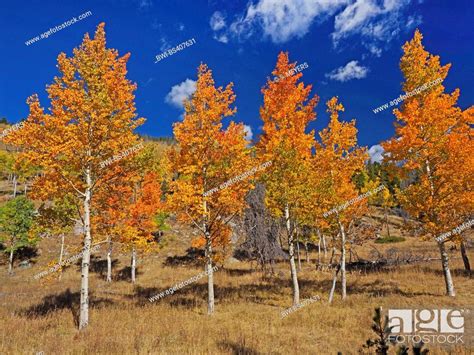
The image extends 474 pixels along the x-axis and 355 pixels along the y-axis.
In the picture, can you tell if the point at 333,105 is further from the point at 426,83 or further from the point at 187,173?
the point at 187,173

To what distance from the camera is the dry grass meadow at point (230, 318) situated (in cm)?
956

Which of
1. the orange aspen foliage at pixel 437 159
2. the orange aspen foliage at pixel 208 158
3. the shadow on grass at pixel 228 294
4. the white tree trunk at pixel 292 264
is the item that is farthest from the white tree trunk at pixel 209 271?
the orange aspen foliage at pixel 437 159

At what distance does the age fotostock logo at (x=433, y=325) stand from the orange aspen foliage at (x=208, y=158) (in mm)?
7565

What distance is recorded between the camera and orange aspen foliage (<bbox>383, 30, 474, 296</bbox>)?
15.5 meters

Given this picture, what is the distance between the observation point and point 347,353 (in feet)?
29.7

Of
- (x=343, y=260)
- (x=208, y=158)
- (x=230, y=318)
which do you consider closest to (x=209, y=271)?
(x=230, y=318)

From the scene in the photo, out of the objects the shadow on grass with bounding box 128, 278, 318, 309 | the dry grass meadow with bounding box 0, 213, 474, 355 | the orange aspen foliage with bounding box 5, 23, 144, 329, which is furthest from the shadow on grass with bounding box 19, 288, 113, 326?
the orange aspen foliage with bounding box 5, 23, 144, 329

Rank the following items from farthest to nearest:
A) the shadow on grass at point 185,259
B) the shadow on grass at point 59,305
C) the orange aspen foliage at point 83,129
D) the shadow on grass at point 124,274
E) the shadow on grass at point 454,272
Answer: the shadow on grass at point 185,259, the shadow on grass at point 124,274, the shadow on grass at point 454,272, the shadow on grass at point 59,305, the orange aspen foliage at point 83,129

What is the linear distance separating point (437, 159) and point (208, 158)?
11.2 meters

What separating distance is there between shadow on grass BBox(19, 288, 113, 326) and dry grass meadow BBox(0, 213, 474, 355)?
1.6 inches

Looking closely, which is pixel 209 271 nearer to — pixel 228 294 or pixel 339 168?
pixel 228 294

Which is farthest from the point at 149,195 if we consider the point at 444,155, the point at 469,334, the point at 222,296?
the point at 469,334

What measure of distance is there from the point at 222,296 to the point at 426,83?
51.9 feet

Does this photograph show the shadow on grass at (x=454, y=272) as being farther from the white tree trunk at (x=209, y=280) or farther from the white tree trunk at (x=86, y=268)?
the white tree trunk at (x=86, y=268)
